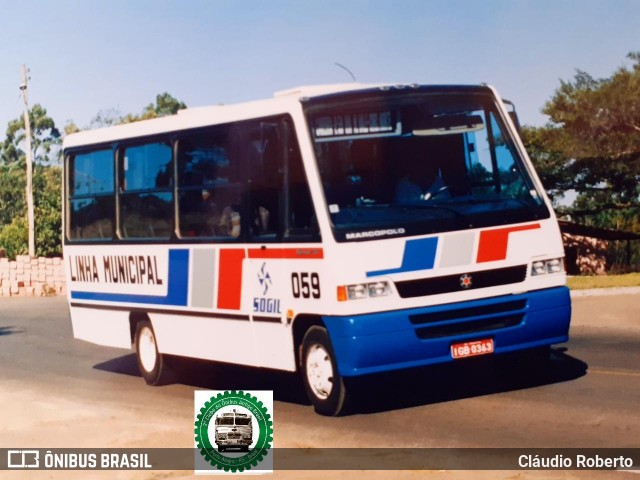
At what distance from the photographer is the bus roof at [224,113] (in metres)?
12.0

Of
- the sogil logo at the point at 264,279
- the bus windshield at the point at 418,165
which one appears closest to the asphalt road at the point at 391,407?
the sogil logo at the point at 264,279

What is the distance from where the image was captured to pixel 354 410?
1184 cm

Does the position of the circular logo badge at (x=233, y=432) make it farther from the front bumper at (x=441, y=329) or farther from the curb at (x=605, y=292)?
the curb at (x=605, y=292)

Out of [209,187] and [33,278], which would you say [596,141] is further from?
[209,187]

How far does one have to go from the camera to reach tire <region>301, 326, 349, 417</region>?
37.3ft

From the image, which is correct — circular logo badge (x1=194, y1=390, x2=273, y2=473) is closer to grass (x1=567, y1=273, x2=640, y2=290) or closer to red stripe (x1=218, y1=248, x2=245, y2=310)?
red stripe (x1=218, y1=248, x2=245, y2=310)

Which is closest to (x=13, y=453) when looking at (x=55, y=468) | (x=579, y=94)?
(x=55, y=468)

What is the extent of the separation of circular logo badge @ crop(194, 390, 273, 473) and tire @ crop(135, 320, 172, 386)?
5475mm

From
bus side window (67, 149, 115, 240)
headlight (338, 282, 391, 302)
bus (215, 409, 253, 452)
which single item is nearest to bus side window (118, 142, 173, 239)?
bus side window (67, 149, 115, 240)

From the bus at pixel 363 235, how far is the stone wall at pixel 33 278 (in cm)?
3704

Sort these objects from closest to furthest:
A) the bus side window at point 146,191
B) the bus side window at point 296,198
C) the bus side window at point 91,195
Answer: the bus side window at point 296,198
the bus side window at point 146,191
the bus side window at point 91,195

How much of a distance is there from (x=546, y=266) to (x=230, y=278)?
3208mm

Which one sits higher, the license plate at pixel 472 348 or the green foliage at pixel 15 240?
the green foliage at pixel 15 240

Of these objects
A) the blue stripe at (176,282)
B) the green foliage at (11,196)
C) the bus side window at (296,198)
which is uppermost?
the green foliage at (11,196)
